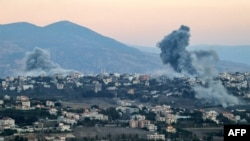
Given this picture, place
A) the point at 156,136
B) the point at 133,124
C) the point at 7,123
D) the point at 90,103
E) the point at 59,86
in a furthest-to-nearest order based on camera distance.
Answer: the point at 59,86
the point at 90,103
the point at 133,124
the point at 7,123
the point at 156,136

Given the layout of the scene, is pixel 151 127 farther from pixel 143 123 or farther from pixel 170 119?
pixel 170 119

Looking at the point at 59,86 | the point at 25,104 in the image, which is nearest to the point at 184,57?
the point at 59,86

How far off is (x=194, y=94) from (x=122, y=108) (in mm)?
18181

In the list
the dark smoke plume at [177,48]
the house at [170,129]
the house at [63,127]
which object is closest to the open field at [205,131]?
the house at [170,129]

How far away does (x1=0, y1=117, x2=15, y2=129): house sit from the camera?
52.9 metres

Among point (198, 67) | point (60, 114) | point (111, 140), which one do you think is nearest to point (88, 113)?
point (60, 114)

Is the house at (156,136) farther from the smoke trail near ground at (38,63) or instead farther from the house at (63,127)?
the smoke trail near ground at (38,63)

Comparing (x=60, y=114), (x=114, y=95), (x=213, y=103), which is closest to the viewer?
(x=60, y=114)

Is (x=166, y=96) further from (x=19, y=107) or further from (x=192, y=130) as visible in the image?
(x=192, y=130)

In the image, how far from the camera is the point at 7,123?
54375 millimetres

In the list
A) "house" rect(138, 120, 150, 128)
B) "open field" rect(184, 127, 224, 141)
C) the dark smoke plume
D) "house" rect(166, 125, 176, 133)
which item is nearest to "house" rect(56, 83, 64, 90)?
the dark smoke plume

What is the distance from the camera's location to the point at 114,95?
8819 cm

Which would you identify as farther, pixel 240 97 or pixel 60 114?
pixel 240 97

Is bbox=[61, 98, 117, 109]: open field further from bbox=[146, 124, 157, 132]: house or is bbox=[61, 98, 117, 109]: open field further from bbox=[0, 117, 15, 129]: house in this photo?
bbox=[146, 124, 157, 132]: house
